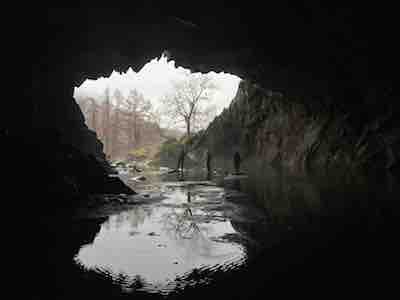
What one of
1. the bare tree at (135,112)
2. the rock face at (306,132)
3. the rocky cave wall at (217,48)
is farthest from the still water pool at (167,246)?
the bare tree at (135,112)

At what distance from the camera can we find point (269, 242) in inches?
155

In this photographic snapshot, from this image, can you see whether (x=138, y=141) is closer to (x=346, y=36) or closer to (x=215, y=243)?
A: (x=346, y=36)

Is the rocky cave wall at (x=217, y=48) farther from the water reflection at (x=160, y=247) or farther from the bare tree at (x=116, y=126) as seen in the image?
the bare tree at (x=116, y=126)

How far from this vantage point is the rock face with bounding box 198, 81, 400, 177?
1599 centimetres

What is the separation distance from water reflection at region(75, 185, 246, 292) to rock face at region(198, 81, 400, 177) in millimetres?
13120

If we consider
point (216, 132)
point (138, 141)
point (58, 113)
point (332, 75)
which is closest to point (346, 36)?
point (332, 75)

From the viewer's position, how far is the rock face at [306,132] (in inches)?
630

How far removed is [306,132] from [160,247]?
2187cm

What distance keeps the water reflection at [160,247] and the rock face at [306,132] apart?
13.1 m

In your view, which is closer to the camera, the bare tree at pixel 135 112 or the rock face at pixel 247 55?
the rock face at pixel 247 55

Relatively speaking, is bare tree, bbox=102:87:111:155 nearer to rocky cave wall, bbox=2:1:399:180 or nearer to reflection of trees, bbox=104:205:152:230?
rocky cave wall, bbox=2:1:399:180

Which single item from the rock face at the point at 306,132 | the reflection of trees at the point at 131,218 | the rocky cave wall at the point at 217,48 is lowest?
the reflection of trees at the point at 131,218

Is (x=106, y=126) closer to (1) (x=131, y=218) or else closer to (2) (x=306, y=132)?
(2) (x=306, y=132)

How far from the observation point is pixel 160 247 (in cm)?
386
